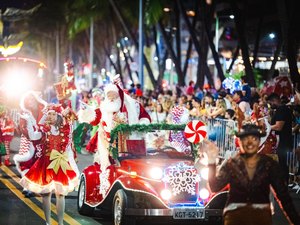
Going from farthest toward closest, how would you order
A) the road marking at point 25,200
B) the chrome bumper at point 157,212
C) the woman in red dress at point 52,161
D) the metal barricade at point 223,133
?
the metal barricade at point 223,133, the road marking at point 25,200, the woman in red dress at point 52,161, the chrome bumper at point 157,212

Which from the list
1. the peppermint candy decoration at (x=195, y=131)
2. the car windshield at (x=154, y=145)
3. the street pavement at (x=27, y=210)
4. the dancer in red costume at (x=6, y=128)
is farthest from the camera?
the dancer in red costume at (x=6, y=128)

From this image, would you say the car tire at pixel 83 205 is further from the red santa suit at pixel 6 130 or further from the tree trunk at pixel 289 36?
the tree trunk at pixel 289 36

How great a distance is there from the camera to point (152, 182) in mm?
10531

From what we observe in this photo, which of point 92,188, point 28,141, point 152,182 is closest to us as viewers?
point 152,182

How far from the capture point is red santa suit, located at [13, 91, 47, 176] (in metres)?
11.0

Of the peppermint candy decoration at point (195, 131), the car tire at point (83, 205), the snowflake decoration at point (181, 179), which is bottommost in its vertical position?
the car tire at point (83, 205)

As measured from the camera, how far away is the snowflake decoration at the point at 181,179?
10477mm

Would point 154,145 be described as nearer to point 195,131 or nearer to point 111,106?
point 195,131

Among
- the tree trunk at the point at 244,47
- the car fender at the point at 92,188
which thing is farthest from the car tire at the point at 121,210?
the tree trunk at the point at 244,47

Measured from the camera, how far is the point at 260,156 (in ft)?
23.0

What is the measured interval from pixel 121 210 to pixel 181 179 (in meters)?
0.89

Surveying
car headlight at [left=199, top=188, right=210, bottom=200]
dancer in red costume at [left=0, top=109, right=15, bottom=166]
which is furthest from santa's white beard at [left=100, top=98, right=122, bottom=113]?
dancer in red costume at [left=0, top=109, right=15, bottom=166]

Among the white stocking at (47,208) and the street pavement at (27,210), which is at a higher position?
the white stocking at (47,208)

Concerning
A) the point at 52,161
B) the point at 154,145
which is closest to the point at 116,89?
the point at 154,145
